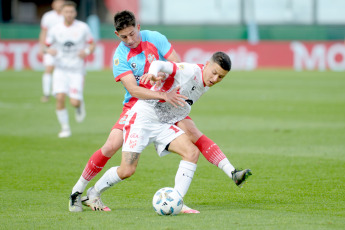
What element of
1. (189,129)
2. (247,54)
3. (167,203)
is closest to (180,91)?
(189,129)

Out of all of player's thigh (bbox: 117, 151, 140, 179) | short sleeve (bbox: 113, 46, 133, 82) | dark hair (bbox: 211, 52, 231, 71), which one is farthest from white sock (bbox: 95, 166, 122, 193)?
dark hair (bbox: 211, 52, 231, 71)

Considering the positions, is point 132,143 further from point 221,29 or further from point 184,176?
point 221,29

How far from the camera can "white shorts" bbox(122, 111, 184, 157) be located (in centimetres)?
675

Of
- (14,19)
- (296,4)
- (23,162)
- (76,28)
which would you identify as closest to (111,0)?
(14,19)

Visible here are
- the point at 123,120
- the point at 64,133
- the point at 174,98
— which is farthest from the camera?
the point at 64,133

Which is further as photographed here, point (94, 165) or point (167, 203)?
point (94, 165)

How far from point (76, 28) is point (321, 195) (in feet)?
24.4

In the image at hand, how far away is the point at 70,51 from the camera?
13516 mm

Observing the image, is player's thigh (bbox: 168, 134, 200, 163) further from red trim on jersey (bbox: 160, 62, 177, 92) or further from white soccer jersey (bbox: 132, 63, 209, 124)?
red trim on jersey (bbox: 160, 62, 177, 92)

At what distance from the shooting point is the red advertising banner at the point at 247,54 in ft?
98.8

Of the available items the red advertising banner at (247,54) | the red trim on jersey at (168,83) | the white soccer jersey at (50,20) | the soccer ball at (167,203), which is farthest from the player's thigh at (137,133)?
the red advertising banner at (247,54)

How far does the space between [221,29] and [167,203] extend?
100 ft

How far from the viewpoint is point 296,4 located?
128 ft

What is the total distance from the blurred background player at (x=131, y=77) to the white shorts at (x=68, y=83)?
19.4 ft
